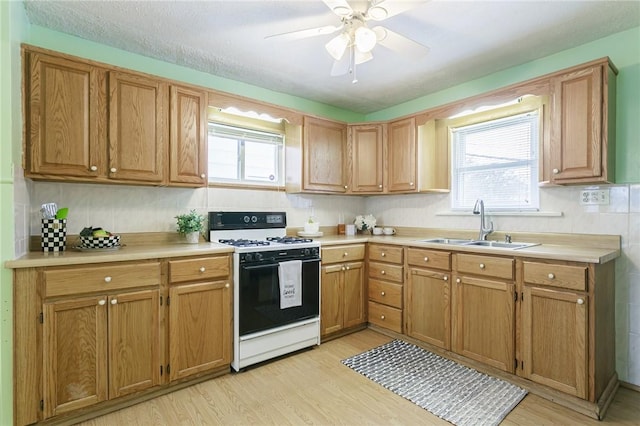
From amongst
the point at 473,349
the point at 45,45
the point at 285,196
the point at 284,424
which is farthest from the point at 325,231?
the point at 45,45

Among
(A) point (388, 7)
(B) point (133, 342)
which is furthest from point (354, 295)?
(A) point (388, 7)

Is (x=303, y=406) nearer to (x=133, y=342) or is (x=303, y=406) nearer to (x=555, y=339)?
(x=133, y=342)

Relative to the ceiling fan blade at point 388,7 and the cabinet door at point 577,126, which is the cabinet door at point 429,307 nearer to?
the cabinet door at point 577,126

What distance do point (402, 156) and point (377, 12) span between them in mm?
1917

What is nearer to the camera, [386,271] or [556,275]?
[556,275]

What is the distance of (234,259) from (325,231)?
154 centimetres

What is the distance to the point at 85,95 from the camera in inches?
84.4

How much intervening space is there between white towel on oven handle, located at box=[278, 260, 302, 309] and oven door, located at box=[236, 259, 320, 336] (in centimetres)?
3

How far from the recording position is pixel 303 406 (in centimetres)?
205

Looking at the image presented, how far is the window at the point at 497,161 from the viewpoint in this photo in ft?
9.30

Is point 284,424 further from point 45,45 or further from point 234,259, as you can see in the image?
point 45,45

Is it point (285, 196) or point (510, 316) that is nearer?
point (510, 316)

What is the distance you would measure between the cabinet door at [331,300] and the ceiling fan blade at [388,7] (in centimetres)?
204

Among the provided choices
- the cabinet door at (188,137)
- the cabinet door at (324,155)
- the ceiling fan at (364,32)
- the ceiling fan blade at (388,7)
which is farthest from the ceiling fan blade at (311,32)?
the cabinet door at (324,155)
